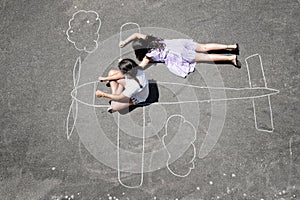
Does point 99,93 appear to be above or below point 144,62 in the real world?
below

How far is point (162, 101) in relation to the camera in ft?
16.5

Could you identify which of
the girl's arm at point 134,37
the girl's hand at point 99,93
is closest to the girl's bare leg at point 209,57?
the girl's arm at point 134,37

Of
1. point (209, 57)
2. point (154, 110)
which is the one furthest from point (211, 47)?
point (154, 110)

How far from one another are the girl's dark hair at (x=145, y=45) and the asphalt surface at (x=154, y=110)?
26 centimetres

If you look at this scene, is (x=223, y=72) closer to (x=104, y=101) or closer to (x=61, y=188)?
(x=104, y=101)

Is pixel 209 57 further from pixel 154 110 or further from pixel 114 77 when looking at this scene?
pixel 114 77

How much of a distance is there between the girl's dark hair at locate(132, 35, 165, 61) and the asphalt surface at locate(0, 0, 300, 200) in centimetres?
26

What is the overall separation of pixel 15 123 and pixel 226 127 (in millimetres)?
2880

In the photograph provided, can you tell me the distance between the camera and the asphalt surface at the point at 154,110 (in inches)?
181

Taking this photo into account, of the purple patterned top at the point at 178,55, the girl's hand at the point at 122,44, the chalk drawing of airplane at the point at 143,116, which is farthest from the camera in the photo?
the girl's hand at the point at 122,44

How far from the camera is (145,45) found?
5.21 meters

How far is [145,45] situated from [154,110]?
0.96m

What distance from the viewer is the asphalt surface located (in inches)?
181

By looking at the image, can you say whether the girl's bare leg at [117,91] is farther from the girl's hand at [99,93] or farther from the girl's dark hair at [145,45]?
the girl's dark hair at [145,45]
